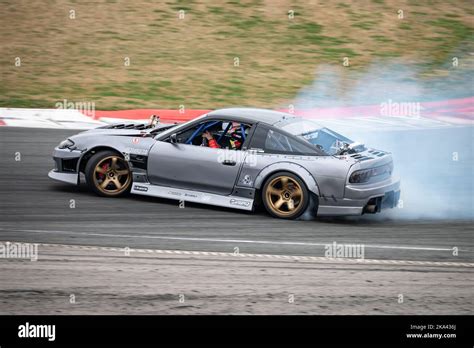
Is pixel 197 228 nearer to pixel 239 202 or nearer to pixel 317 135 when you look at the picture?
pixel 239 202

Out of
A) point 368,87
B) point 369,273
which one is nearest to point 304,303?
point 369,273

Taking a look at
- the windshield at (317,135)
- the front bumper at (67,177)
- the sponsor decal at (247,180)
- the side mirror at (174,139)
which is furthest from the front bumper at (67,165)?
the windshield at (317,135)

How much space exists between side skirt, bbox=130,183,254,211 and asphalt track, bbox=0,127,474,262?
144 millimetres

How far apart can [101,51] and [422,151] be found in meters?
10.3

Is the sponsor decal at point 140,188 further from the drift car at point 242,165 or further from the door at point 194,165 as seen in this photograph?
the door at point 194,165

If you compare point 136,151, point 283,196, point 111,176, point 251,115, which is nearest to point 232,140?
point 251,115

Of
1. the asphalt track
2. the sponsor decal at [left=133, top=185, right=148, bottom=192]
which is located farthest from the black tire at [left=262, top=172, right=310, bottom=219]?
the sponsor decal at [left=133, top=185, right=148, bottom=192]

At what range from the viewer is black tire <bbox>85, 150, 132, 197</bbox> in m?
11.0

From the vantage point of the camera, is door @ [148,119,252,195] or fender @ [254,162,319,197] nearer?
fender @ [254,162,319,197]

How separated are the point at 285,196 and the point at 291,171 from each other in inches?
13.2

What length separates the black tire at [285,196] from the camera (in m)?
10.3

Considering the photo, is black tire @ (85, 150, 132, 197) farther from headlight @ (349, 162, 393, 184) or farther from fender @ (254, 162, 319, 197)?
headlight @ (349, 162, 393, 184)

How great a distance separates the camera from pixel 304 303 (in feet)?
25.0
